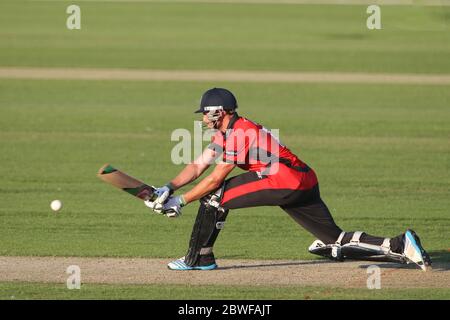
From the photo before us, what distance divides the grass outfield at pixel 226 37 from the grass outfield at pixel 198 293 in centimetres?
2344

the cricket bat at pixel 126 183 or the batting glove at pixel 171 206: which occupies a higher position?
the cricket bat at pixel 126 183

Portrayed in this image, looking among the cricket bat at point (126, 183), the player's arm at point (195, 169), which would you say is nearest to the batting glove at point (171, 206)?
the cricket bat at point (126, 183)

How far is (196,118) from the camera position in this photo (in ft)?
76.8

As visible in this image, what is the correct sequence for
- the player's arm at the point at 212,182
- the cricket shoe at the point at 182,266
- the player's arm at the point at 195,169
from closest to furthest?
the player's arm at the point at 212,182
the player's arm at the point at 195,169
the cricket shoe at the point at 182,266

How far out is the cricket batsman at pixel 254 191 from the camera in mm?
10477

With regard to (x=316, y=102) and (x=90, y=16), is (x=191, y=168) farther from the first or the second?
(x=90, y=16)

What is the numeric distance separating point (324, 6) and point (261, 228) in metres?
40.6

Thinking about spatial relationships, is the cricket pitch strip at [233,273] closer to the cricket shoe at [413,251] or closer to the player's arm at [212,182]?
the cricket shoe at [413,251]

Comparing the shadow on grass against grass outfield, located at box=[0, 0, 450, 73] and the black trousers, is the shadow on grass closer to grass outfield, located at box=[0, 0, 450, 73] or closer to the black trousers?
the black trousers

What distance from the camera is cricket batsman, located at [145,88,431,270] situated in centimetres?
1048

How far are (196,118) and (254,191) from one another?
13.0 meters

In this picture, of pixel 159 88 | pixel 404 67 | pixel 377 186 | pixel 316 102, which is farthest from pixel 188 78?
pixel 377 186

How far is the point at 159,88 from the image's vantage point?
94.6ft

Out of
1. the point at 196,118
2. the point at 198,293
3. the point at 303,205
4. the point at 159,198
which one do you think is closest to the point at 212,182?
the point at 159,198
